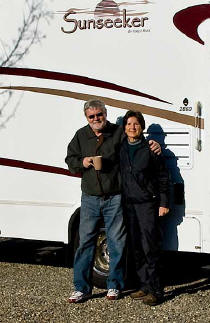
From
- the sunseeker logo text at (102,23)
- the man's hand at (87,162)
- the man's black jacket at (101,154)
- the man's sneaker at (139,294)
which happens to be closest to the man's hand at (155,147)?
the man's black jacket at (101,154)

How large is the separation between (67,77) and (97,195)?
1303mm

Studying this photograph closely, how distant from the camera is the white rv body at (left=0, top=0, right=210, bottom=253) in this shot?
686 cm

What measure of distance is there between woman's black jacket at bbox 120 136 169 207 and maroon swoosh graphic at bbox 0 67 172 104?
0.60 m

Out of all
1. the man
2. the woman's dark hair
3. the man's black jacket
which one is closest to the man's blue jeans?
the man

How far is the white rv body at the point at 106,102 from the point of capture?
6.86 metres

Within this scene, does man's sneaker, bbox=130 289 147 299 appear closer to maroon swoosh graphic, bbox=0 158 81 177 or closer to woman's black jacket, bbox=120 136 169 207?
woman's black jacket, bbox=120 136 169 207

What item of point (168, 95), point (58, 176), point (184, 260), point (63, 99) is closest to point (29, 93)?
point (63, 99)

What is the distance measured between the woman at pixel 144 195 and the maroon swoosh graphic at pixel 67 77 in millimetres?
391

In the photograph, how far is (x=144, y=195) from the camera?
675 cm

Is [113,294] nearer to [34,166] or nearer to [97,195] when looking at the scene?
[97,195]

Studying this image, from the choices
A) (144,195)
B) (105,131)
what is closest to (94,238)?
(144,195)

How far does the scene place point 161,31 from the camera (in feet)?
22.7

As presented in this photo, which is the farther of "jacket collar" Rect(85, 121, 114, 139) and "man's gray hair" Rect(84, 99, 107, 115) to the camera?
"jacket collar" Rect(85, 121, 114, 139)

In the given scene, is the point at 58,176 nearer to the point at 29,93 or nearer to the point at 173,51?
the point at 29,93
